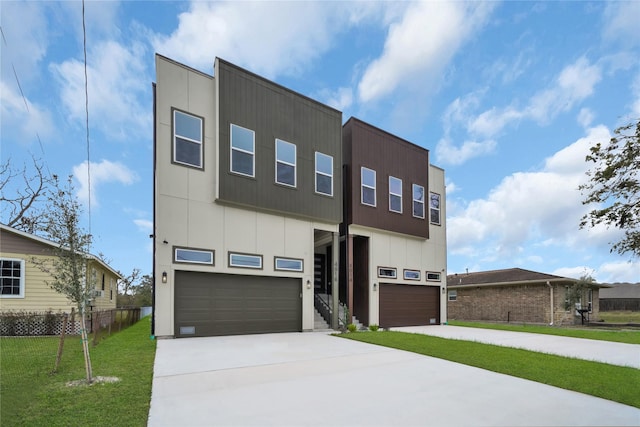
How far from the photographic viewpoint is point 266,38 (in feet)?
32.4

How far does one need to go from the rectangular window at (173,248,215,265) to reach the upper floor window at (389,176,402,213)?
8.05m

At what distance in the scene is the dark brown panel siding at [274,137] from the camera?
11.5 meters

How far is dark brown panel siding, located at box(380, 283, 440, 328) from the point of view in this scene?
51.0 feet

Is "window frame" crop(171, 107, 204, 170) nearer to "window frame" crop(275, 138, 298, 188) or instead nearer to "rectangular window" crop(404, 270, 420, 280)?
"window frame" crop(275, 138, 298, 188)

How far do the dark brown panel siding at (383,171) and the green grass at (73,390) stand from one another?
361 inches

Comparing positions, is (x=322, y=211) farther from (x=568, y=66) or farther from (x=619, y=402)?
(x=619, y=402)

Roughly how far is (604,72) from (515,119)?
4.19 metres

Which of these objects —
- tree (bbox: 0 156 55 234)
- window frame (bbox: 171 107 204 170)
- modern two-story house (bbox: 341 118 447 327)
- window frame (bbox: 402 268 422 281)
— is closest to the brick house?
modern two-story house (bbox: 341 118 447 327)

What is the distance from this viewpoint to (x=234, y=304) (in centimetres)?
1148

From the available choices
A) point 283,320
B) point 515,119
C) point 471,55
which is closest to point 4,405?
point 283,320

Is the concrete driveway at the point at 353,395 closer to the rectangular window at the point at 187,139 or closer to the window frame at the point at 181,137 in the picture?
the window frame at the point at 181,137

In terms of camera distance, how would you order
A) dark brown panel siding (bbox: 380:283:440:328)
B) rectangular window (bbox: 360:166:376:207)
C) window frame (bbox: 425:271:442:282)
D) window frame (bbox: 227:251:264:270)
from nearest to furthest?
window frame (bbox: 227:251:264:270)
rectangular window (bbox: 360:166:376:207)
dark brown panel siding (bbox: 380:283:440:328)
window frame (bbox: 425:271:442:282)

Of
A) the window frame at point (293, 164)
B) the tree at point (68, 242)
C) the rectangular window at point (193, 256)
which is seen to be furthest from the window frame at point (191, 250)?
the tree at point (68, 242)

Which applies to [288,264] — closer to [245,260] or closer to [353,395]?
[245,260]
